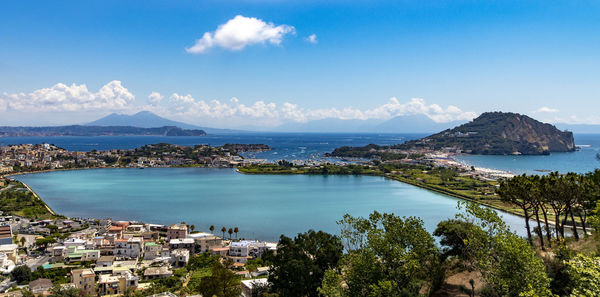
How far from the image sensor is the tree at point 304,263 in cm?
1099

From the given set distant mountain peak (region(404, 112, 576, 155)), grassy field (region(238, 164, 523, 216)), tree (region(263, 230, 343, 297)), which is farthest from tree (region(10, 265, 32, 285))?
distant mountain peak (region(404, 112, 576, 155))

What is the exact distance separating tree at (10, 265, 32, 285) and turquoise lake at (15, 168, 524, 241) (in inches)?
390

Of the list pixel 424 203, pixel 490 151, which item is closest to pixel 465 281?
pixel 424 203

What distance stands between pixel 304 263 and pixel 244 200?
→ 2228 cm

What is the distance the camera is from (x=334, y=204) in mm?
31703

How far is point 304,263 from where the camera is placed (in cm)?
1115

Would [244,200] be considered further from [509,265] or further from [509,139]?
[509,139]

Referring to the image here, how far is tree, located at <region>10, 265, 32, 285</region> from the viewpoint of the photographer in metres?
15.5

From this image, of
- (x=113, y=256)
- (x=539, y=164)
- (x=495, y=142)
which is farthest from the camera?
(x=495, y=142)

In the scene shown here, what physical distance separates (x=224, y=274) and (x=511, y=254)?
8.15 meters

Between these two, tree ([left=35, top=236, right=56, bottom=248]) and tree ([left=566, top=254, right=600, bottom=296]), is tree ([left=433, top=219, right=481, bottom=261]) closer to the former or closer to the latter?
tree ([left=566, top=254, right=600, bottom=296])

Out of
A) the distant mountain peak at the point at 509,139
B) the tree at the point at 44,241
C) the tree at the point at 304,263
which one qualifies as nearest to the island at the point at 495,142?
the distant mountain peak at the point at 509,139

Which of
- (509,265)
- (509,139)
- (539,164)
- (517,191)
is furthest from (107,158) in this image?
(509,139)

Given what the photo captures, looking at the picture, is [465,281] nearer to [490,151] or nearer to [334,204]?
[334,204]
